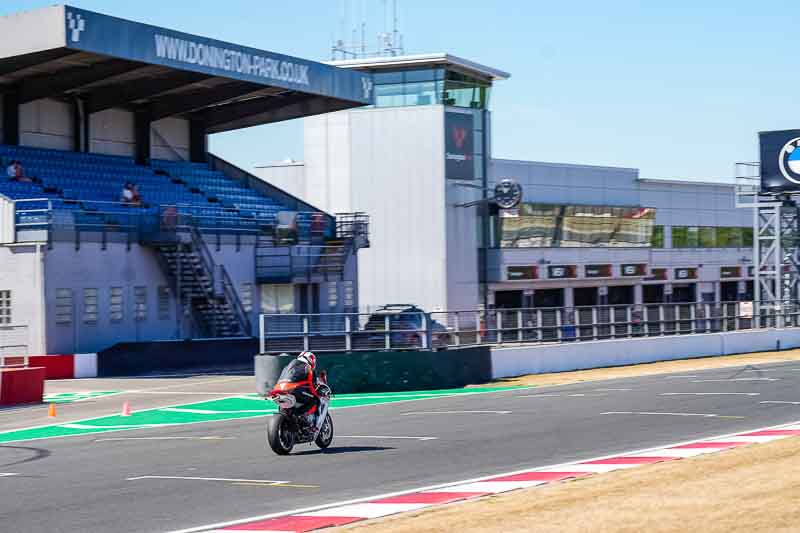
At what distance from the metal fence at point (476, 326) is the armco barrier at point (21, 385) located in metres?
5.57

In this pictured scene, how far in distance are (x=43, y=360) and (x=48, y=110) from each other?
44.9ft

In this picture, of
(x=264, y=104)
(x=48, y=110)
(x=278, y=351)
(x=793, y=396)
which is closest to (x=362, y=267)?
(x=264, y=104)

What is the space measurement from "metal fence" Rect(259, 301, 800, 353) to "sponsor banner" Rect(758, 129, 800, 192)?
1115 cm

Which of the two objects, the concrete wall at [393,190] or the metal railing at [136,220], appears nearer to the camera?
the metal railing at [136,220]

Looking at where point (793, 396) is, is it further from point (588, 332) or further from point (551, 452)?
point (588, 332)

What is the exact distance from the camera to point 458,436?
1898cm

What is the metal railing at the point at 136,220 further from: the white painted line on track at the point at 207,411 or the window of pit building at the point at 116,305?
the white painted line on track at the point at 207,411

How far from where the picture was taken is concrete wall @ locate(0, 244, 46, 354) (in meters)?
39.4

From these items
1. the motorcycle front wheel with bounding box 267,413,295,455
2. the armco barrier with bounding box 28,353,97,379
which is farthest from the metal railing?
the motorcycle front wheel with bounding box 267,413,295,455

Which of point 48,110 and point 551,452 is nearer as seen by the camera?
point 551,452

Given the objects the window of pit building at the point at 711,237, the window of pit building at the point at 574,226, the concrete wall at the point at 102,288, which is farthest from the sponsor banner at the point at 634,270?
the concrete wall at the point at 102,288

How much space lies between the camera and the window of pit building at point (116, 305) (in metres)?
42.4

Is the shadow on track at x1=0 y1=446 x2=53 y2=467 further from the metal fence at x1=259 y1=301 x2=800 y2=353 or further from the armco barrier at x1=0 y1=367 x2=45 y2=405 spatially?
the metal fence at x1=259 y1=301 x2=800 y2=353

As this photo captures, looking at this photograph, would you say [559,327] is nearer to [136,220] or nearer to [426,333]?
[426,333]
